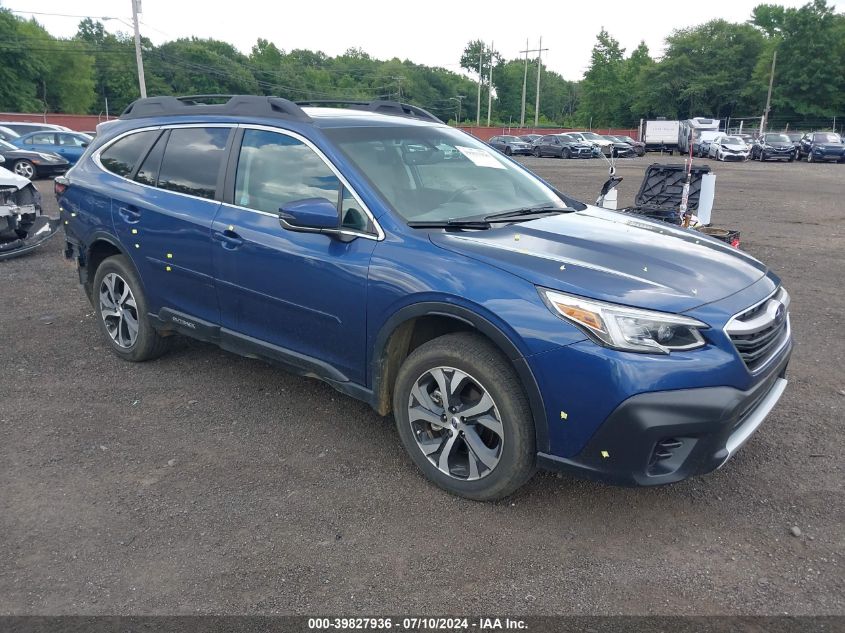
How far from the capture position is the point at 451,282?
10.5 feet

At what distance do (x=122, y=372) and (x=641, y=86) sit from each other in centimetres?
8845

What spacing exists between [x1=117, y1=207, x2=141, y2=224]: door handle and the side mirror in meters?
1.71

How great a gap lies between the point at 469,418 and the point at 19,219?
7844 millimetres

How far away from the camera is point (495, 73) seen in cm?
12069

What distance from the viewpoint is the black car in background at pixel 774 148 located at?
3484cm

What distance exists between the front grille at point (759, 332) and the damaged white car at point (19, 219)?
809cm

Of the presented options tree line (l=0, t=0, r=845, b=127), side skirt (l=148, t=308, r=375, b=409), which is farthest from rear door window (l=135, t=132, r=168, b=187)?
tree line (l=0, t=0, r=845, b=127)

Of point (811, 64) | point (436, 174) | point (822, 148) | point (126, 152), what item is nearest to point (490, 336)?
point (436, 174)

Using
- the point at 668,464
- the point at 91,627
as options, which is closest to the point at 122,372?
the point at 91,627

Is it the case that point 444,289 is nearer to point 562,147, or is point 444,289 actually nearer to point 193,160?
point 193,160

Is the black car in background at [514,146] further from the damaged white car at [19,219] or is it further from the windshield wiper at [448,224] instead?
the windshield wiper at [448,224]

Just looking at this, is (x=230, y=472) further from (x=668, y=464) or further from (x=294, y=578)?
(x=668, y=464)

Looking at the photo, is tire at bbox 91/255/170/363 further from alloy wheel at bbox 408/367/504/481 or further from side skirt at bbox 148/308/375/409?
alloy wheel at bbox 408/367/504/481

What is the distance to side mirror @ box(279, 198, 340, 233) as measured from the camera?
11.4 ft
